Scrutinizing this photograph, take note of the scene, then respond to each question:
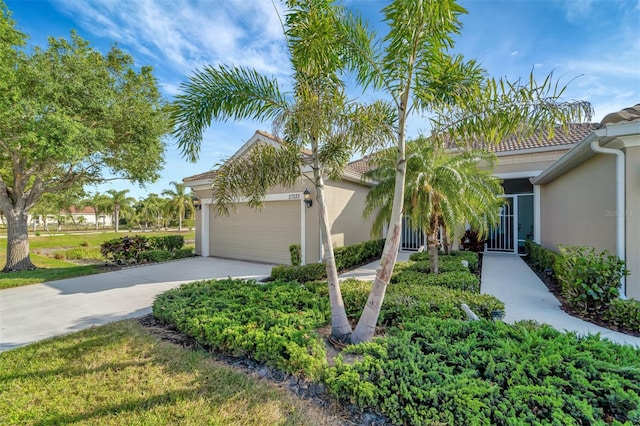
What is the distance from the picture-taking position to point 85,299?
6820 millimetres

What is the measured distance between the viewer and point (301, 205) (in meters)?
10.9

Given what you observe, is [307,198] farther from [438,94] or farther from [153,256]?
[153,256]

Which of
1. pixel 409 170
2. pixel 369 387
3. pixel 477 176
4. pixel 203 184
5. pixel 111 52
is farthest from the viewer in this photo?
pixel 203 184

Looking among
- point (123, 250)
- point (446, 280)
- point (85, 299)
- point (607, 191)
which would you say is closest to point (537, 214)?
point (607, 191)

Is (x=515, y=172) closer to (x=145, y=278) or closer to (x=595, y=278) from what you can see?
(x=595, y=278)

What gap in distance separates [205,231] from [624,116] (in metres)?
14.5

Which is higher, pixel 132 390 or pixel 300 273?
pixel 300 273

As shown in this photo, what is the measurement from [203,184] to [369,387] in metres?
12.5

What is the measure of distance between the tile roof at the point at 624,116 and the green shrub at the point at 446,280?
406cm

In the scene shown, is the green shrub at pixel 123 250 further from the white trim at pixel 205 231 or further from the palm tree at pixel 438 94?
the palm tree at pixel 438 94

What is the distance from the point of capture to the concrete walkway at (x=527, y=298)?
4941 mm

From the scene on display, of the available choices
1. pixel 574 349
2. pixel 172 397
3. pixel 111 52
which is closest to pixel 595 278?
pixel 574 349

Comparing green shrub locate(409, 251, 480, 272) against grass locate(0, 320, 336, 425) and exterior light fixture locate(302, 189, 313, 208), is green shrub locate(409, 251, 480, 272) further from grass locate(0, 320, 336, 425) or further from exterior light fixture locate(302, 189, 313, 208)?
grass locate(0, 320, 336, 425)

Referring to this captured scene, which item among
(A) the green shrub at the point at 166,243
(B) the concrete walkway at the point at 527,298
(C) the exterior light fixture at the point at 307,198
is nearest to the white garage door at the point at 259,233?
(C) the exterior light fixture at the point at 307,198
